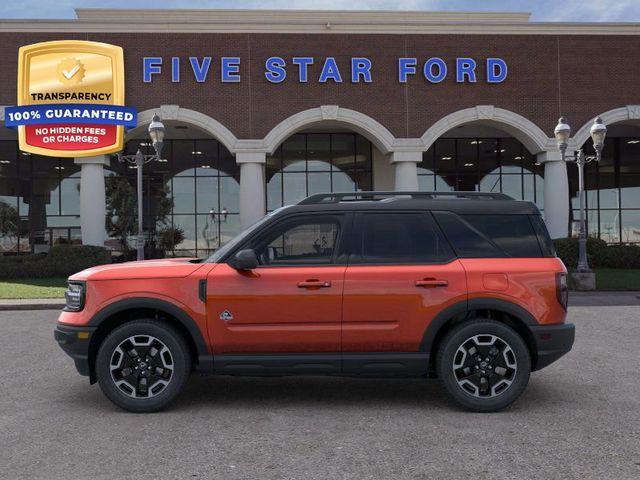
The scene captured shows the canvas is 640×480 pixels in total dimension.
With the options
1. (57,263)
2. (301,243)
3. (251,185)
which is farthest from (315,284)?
(57,263)

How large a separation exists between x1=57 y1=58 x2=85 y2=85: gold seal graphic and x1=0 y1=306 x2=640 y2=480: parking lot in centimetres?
1828

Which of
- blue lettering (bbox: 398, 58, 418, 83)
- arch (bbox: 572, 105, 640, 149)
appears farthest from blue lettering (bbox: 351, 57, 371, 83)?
arch (bbox: 572, 105, 640, 149)

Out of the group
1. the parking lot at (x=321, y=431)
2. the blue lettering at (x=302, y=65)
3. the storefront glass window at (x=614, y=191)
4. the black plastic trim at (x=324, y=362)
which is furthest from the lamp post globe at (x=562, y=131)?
the storefront glass window at (x=614, y=191)

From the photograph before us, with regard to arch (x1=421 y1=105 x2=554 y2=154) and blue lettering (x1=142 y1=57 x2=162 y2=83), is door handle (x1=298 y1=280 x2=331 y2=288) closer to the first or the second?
arch (x1=421 y1=105 x2=554 y2=154)

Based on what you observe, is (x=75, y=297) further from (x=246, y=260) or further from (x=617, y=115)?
(x=617, y=115)

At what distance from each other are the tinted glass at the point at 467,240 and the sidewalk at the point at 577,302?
10.1 m

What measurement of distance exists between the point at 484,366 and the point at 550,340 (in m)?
0.65

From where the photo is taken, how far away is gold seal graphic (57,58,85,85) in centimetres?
2220

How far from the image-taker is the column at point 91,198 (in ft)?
74.5

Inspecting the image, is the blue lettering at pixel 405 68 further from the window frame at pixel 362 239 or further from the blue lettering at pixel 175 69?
the window frame at pixel 362 239

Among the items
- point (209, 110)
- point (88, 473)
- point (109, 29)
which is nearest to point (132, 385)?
point (88, 473)

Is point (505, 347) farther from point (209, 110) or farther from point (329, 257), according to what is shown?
point (209, 110)

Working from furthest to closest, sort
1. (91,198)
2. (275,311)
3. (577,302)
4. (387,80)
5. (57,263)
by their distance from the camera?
(387,80) < (91,198) < (57,263) < (577,302) < (275,311)

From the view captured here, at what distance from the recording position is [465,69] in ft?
77.3
